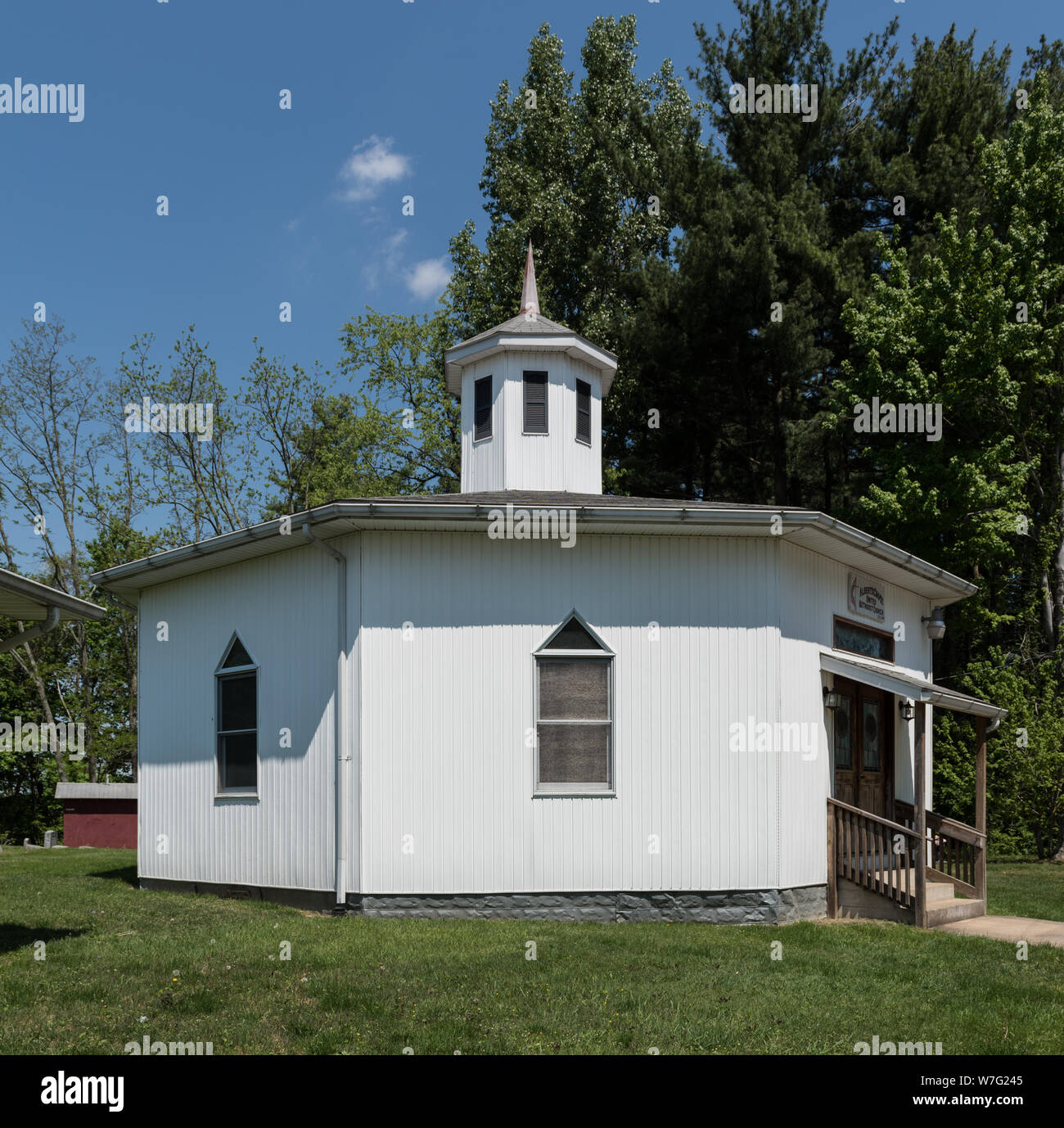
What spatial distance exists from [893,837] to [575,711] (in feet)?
13.0

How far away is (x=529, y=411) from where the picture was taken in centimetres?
1588

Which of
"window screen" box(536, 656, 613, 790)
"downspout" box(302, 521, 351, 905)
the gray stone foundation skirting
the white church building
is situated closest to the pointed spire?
the white church building

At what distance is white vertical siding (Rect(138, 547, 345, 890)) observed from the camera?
1212cm

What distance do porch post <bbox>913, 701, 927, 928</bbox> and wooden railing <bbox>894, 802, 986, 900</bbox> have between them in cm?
115

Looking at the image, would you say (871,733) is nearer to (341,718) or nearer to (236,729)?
(341,718)

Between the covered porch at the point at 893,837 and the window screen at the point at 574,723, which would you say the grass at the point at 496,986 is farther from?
the window screen at the point at 574,723

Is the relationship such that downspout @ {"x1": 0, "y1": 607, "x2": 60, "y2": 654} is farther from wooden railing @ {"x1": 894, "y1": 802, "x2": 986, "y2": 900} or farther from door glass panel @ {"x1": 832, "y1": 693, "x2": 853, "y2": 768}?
wooden railing @ {"x1": 894, "y1": 802, "x2": 986, "y2": 900}

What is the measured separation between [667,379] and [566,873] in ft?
65.2

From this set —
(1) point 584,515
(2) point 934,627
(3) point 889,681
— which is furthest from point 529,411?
(2) point 934,627

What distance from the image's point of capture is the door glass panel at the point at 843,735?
→ 13992mm

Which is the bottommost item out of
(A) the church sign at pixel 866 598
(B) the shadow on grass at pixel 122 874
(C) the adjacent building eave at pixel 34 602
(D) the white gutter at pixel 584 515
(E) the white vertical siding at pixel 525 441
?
(B) the shadow on grass at pixel 122 874

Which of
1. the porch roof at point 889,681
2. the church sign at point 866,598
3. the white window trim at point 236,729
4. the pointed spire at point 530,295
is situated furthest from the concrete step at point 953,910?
the pointed spire at point 530,295

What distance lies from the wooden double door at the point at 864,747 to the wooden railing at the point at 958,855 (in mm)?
747
